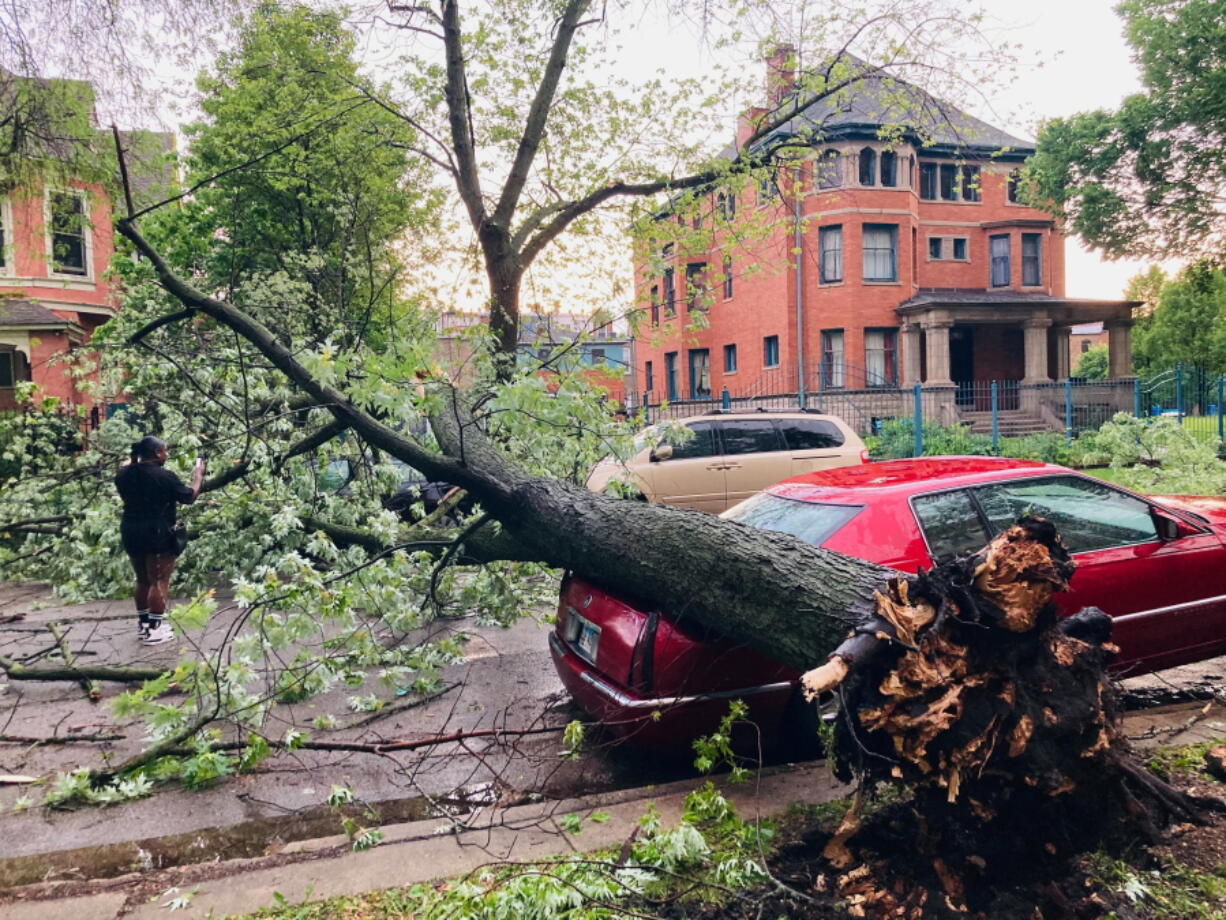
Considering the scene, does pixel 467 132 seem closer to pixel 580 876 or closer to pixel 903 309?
pixel 580 876

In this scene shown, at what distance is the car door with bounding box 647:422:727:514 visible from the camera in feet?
37.4

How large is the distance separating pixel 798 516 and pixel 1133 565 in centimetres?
188

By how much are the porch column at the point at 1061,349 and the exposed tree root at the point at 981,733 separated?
31.4 meters

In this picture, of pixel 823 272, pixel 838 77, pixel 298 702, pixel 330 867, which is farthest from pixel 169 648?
pixel 823 272

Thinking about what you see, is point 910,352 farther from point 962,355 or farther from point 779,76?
point 779,76

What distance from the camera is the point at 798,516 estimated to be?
187 inches

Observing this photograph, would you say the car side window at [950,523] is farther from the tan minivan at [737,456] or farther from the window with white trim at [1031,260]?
the window with white trim at [1031,260]

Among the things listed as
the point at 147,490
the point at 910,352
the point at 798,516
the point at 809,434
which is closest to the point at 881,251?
the point at 910,352

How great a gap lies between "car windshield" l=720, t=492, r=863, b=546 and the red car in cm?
1

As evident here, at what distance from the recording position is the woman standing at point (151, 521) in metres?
7.11

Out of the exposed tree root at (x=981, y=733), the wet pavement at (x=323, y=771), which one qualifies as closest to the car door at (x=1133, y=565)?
the wet pavement at (x=323, y=771)

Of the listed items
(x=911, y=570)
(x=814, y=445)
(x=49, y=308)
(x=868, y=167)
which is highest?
(x=868, y=167)

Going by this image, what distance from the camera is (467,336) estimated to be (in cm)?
690

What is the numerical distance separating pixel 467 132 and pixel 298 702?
23.7 feet
